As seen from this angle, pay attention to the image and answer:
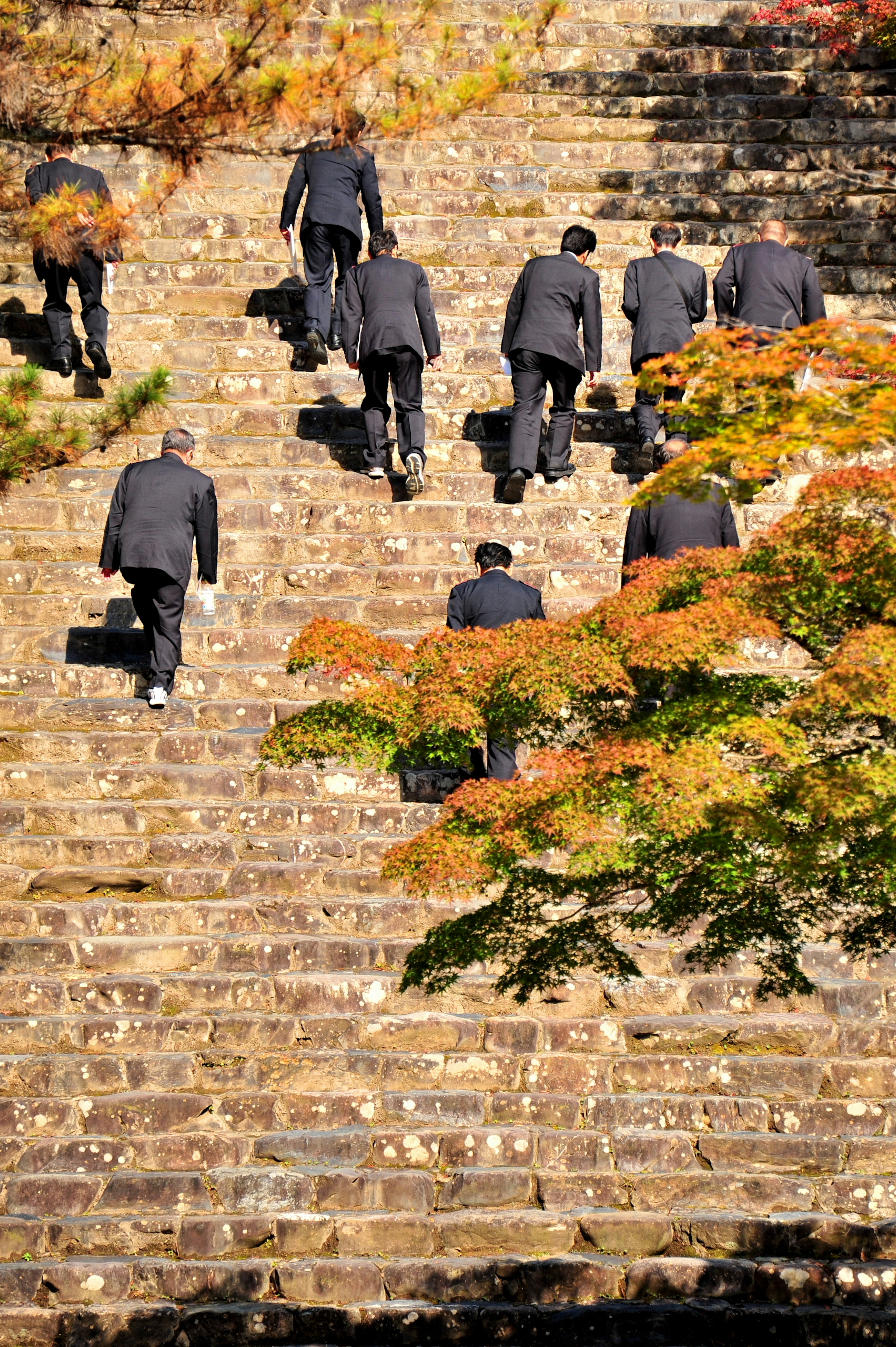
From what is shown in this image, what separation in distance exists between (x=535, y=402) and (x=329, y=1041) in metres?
4.25

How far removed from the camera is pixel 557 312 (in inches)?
333

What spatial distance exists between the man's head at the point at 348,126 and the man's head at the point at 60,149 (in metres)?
1.02

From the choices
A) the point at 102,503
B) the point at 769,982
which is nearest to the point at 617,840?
the point at 769,982

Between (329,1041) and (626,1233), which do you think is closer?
(626,1233)

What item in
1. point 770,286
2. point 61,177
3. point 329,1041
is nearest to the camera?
point 329,1041

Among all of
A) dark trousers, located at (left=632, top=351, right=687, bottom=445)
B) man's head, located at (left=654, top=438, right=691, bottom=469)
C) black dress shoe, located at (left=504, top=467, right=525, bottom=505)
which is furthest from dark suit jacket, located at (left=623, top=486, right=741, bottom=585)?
dark trousers, located at (left=632, top=351, right=687, bottom=445)

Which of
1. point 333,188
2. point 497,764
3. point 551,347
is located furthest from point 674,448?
point 333,188

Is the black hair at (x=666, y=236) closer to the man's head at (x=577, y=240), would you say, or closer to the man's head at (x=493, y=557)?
the man's head at (x=577, y=240)

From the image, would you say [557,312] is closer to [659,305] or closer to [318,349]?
[659,305]

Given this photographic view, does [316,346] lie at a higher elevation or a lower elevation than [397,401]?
higher

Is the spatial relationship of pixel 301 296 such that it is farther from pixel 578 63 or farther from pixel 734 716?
pixel 734 716

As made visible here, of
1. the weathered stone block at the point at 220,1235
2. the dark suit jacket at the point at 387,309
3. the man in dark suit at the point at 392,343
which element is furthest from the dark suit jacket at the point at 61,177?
the weathered stone block at the point at 220,1235

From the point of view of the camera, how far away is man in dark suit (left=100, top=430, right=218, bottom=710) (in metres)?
7.18

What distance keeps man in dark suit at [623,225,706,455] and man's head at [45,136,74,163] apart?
3.57 meters
